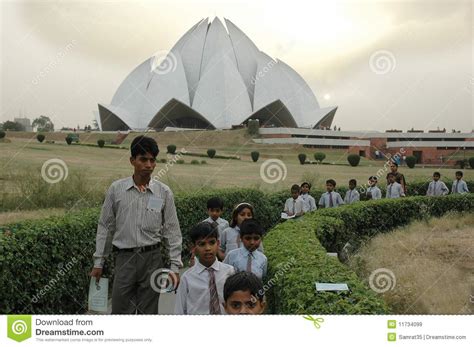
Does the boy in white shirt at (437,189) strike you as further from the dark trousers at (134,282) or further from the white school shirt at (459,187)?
the dark trousers at (134,282)

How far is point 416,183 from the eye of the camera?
10.8 metres

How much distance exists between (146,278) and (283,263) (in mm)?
887

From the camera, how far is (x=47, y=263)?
9.95ft

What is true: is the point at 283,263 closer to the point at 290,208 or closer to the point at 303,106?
the point at 290,208

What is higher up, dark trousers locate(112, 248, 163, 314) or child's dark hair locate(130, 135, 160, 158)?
child's dark hair locate(130, 135, 160, 158)

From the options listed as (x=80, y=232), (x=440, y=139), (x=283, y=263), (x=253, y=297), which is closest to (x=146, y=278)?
(x=253, y=297)

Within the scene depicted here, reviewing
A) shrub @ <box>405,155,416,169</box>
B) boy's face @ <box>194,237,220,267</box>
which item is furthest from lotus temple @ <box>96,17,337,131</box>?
boy's face @ <box>194,237,220,267</box>

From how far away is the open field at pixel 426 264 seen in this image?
3510 millimetres

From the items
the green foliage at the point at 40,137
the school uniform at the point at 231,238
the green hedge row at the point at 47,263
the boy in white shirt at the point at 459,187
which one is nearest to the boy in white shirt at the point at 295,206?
the school uniform at the point at 231,238

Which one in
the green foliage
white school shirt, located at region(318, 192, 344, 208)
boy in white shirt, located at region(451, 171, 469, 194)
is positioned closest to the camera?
white school shirt, located at region(318, 192, 344, 208)

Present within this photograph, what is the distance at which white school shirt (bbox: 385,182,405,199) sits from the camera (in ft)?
25.5

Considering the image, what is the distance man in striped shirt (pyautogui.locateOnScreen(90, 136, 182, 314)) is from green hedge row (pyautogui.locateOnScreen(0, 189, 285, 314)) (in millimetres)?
651

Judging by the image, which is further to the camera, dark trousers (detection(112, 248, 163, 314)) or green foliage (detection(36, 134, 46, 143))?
green foliage (detection(36, 134, 46, 143))

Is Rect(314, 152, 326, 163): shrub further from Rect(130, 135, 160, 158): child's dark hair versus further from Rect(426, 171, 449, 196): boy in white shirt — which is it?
Rect(130, 135, 160, 158): child's dark hair
